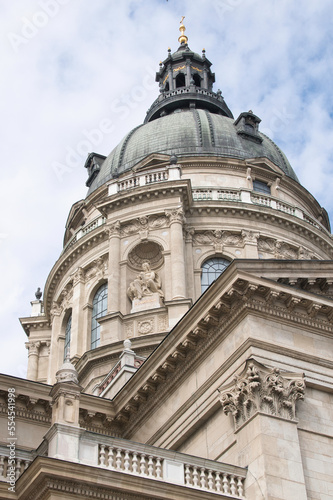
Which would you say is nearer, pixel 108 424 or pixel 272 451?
pixel 272 451

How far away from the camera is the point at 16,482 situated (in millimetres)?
14578

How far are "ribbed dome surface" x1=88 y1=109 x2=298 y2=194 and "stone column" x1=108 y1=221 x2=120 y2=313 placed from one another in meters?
5.14

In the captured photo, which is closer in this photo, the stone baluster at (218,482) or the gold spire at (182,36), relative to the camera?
the stone baluster at (218,482)

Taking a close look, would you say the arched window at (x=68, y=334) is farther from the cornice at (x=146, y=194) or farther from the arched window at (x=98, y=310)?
the cornice at (x=146, y=194)

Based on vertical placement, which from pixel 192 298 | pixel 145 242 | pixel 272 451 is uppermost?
pixel 145 242

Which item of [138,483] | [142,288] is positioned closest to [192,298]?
[142,288]

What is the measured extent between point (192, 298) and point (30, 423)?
14.3m

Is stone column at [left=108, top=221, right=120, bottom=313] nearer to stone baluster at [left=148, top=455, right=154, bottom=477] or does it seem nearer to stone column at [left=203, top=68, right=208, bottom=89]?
stone column at [left=203, top=68, right=208, bottom=89]

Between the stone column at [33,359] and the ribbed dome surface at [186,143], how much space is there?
950 cm

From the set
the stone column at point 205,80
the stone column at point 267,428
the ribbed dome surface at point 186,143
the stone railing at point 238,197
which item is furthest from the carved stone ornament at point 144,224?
the stone column at point 267,428

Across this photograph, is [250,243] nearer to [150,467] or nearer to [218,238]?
[218,238]

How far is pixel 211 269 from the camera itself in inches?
1458

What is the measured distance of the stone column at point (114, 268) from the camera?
34.9 meters

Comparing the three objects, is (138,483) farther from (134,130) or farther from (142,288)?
(134,130)
